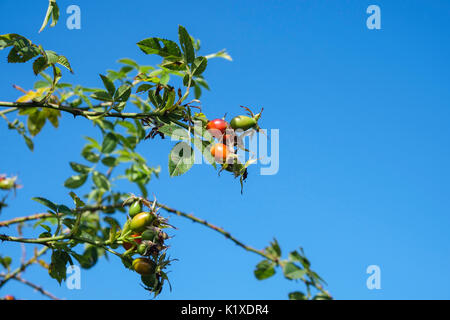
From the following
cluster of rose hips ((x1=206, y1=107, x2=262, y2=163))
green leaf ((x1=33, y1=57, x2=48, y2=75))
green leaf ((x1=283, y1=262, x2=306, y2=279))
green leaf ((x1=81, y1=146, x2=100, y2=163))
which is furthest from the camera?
green leaf ((x1=81, y1=146, x2=100, y2=163))

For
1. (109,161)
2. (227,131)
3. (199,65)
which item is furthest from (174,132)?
(109,161)

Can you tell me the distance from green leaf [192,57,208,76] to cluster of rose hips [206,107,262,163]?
25 centimetres

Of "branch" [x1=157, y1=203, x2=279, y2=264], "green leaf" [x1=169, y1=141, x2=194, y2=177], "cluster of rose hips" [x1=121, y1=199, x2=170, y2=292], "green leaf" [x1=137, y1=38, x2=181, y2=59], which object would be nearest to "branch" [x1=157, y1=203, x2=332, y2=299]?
"branch" [x1=157, y1=203, x2=279, y2=264]

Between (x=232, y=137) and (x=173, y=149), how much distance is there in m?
0.31

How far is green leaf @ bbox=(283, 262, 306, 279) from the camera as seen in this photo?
5.76 ft

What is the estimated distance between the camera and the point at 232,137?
1964 mm

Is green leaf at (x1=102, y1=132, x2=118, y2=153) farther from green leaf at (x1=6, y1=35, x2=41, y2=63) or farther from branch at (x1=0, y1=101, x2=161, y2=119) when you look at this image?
green leaf at (x1=6, y1=35, x2=41, y2=63)

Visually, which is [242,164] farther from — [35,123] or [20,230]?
[20,230]

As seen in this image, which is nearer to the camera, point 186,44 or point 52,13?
point 186,44

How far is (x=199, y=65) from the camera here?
198 cm

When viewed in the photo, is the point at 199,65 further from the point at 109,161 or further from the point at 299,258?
the point at 109,161

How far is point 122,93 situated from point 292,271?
3.53 feet

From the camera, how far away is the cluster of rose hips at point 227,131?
73.0 inches
